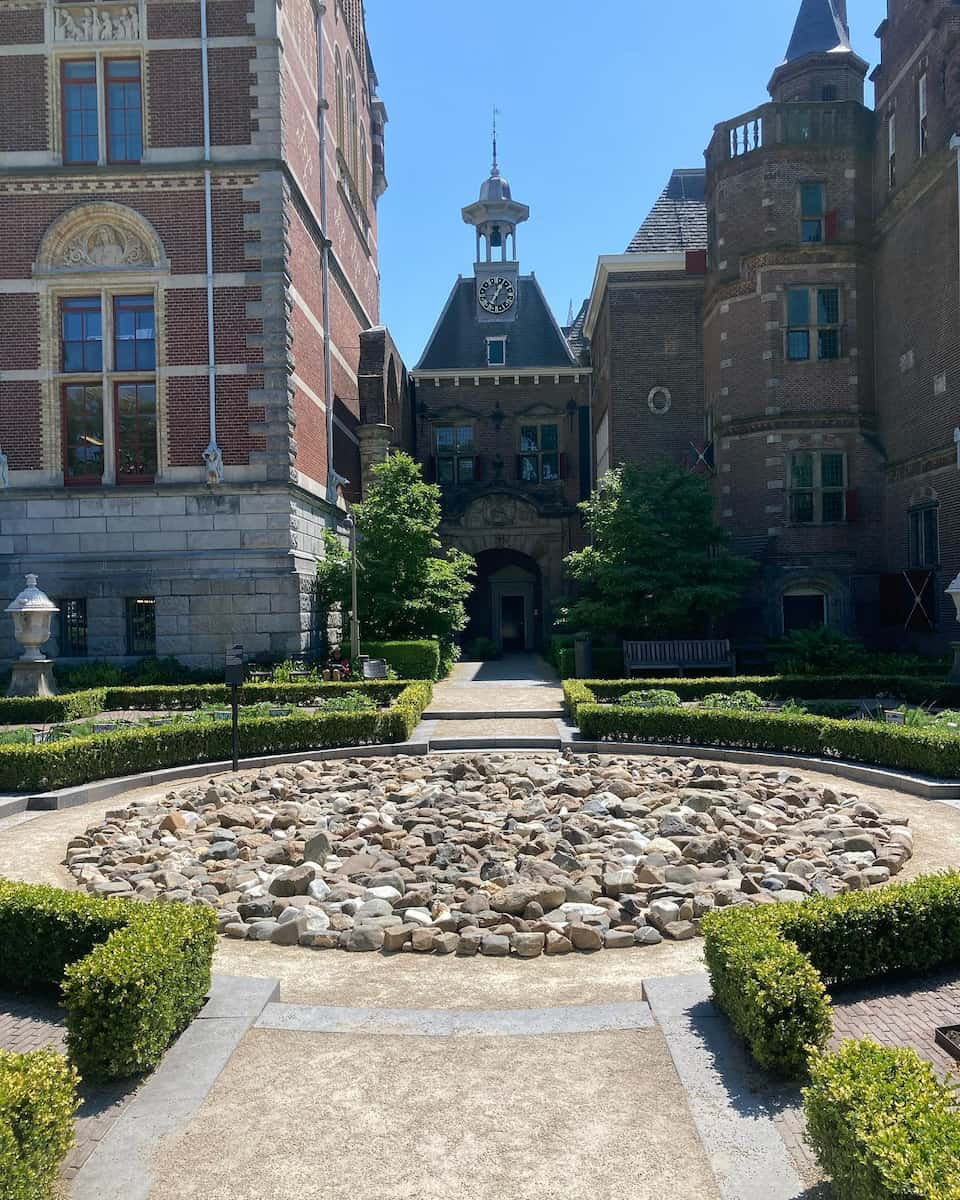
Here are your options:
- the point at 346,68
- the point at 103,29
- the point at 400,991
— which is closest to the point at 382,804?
the point at 400,991

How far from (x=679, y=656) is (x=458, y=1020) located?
1765 cm

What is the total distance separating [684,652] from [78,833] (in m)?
15.4

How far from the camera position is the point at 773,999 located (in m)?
4.61

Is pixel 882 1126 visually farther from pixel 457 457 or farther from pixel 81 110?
pixel 457 457

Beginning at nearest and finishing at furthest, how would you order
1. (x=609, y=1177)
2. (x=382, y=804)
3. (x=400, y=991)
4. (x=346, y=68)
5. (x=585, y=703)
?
(x=609, y=1177)
(x=400, y=991)
(x=382, y=804)
(x=585, y=703)
(x=346, y=68)

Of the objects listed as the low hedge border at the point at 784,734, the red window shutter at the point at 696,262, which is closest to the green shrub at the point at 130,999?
the low hedge border at the point at 784,734

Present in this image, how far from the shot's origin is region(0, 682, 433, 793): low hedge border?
39.5ft

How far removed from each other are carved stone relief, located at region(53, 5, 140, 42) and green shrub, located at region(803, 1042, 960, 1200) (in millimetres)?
24561

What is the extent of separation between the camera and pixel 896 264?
79.9 ft

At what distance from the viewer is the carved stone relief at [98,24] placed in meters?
21.2

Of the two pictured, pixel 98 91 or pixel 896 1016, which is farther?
pixel 98 91

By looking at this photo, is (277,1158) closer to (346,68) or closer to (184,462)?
(184,462)

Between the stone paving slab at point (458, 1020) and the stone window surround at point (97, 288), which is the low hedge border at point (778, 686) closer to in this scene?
the stone window surround at point (97, 288)

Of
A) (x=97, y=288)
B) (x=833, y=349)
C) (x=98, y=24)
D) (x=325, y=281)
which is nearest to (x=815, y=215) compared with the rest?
(x=833, y=349)
